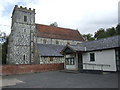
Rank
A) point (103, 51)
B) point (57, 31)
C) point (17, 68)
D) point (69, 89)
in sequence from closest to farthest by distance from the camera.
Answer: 1. point (69, 89)
2. point (103, 51)
3. point (17, 68)
4. point (57, 31)

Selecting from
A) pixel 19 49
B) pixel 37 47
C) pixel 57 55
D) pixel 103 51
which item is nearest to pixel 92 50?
pixel 103 51

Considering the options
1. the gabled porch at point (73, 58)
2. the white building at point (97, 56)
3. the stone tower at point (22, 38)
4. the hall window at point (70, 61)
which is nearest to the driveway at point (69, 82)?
the white building at point (97, 56)

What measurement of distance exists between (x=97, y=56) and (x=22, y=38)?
21.7 meters

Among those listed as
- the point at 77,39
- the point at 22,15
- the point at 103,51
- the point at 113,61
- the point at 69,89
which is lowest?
the point at 69,89

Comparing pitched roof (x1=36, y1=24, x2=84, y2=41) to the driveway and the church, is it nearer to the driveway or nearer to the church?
the church

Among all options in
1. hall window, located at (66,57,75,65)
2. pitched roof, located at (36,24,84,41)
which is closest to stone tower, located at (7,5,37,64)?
pitched roof, located at (36,24,84,41)

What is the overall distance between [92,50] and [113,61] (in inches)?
144

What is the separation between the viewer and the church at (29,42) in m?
32.9

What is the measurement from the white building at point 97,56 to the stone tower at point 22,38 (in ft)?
45.5

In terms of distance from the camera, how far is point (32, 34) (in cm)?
3647

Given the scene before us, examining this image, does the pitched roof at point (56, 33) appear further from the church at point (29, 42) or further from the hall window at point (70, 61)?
the hall window at point (70, 61)

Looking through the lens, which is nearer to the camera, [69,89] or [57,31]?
[69,89]

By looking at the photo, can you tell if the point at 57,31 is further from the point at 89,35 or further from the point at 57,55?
the point at 89,35

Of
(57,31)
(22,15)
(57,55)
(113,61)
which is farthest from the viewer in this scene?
(57,31)
